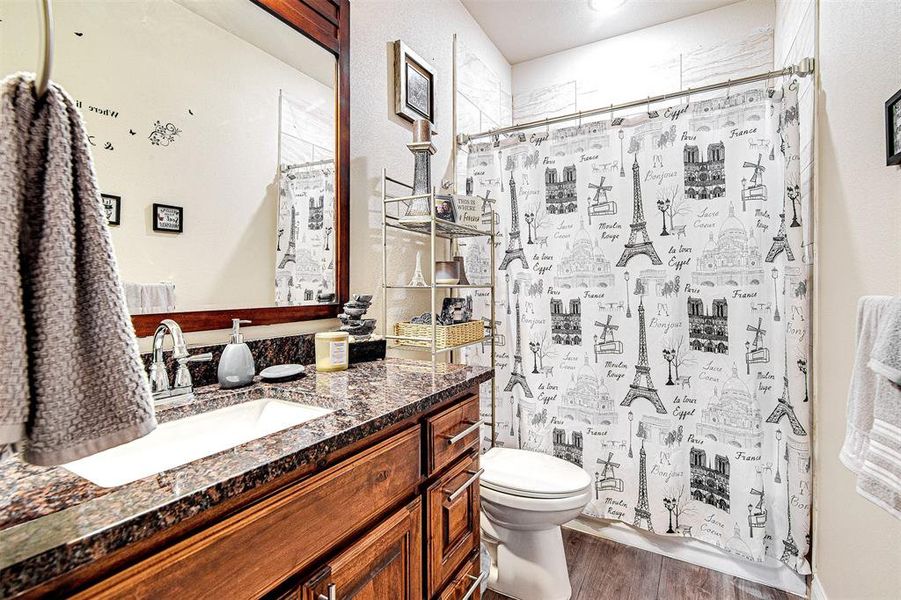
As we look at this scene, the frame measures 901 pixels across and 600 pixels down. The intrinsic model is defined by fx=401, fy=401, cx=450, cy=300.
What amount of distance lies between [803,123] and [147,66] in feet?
7.52

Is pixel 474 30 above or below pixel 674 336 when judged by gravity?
above

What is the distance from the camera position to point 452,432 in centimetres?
107

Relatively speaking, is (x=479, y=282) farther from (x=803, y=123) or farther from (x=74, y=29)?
(x=74, y=29)

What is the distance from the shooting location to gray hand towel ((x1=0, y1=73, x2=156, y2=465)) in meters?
0.38

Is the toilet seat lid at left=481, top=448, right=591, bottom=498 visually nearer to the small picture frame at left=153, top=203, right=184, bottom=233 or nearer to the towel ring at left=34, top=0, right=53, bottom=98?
the small picture frame at left=153, top=203, right=184, bottom=233

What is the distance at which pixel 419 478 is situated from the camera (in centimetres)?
93

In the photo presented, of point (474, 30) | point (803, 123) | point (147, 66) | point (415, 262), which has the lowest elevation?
point (415, 262)

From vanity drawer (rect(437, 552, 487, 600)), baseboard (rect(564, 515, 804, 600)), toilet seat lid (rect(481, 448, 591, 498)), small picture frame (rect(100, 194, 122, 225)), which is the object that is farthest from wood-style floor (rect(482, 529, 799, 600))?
small picture frame (rect(100, 194, 122, 225))

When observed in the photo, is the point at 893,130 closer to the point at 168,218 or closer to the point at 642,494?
the point at 642,494

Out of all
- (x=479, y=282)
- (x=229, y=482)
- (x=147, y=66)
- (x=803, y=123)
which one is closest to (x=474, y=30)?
(x=479, y=282)

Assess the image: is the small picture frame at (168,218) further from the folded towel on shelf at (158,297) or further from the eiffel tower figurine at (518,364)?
the eiffel tower figurine at (518,364)

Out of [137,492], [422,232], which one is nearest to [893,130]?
[422,232]

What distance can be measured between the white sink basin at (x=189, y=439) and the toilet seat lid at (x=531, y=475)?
3.11 feet

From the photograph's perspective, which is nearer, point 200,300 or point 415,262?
point 200,300
